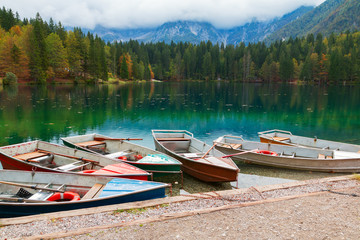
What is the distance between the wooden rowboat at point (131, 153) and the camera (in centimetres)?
1163

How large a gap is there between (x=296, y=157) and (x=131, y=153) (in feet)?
32.5

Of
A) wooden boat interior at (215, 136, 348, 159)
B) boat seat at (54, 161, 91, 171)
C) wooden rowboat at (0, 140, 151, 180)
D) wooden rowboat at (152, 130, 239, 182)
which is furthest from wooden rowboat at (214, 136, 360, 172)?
boat seat at (54, 161, 91, 171)

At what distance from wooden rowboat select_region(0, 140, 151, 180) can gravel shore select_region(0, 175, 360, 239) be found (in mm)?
3320

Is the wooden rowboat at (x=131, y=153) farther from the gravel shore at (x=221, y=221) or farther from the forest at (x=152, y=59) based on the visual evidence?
the forest at (x=152, y=59)

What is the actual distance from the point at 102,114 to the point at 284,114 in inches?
1059

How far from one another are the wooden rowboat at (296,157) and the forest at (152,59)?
8786 cm

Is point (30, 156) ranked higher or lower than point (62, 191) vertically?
higher

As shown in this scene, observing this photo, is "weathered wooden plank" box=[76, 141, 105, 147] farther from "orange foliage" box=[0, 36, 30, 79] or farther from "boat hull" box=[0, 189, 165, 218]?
"orange foliage" box=[0, 36, 30, 79]

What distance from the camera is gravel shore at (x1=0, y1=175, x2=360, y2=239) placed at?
19.7ft

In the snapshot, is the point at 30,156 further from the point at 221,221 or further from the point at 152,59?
the point at 152,59

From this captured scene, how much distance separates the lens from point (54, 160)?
1294 cm

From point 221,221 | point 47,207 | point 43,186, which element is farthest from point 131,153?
point 221,221

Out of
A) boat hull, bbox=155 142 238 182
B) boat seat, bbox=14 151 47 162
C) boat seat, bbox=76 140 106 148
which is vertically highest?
boat seat, bbox=76 140 106 148

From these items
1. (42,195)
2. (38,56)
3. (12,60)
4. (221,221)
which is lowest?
(42,195)
